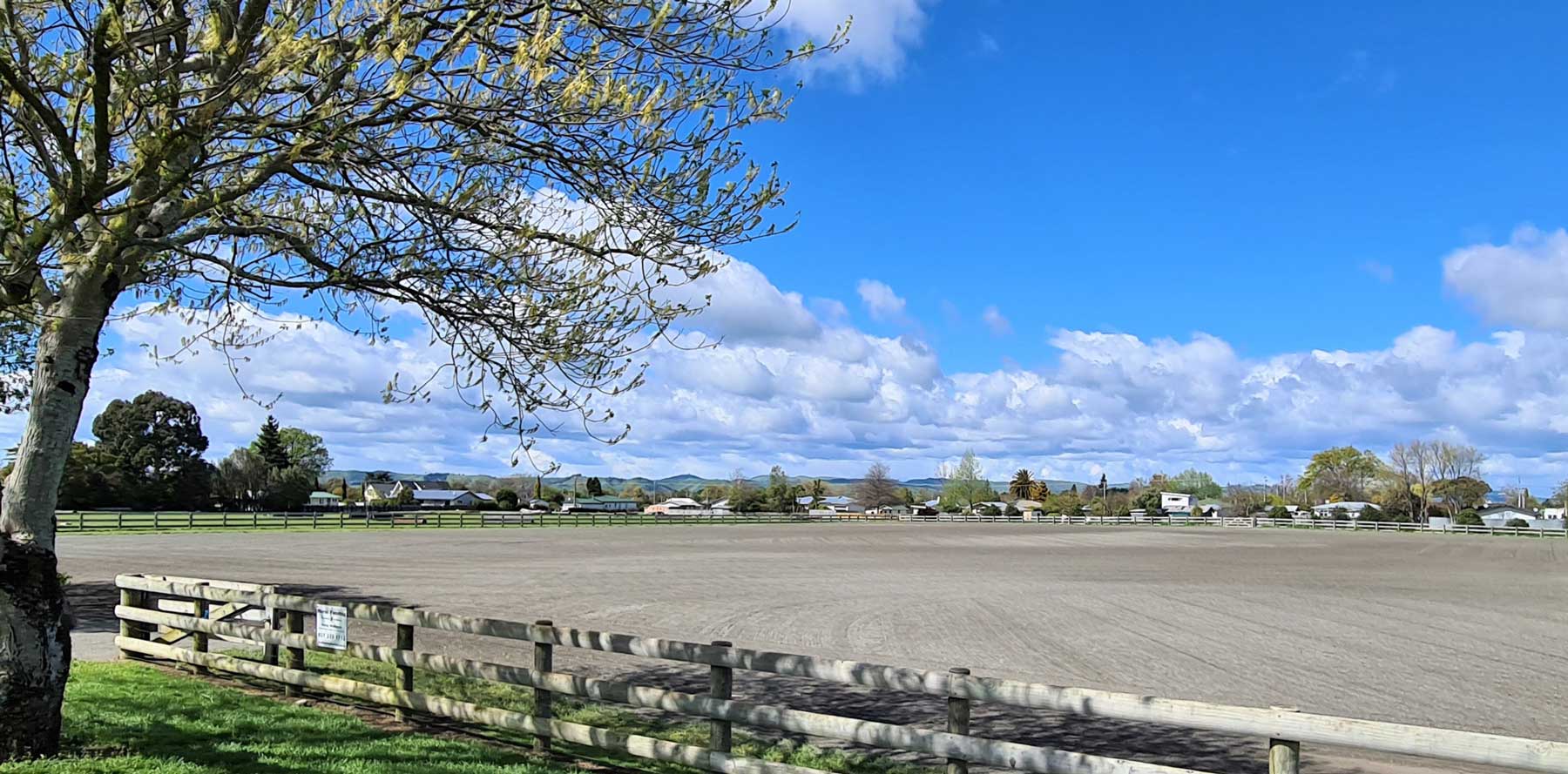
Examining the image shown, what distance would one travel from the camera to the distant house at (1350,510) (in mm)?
107250

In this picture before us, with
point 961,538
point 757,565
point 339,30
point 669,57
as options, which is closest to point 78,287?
point 339,30

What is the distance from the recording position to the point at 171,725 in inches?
322

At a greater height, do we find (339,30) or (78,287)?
(339,30)

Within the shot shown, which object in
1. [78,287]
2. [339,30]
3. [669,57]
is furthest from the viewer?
[669,57]

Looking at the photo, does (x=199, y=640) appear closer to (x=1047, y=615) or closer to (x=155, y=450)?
(x=1047, y=615)

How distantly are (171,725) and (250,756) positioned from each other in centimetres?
143

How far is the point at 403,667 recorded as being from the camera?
9.09m

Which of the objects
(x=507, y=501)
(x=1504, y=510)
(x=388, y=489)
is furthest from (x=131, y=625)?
(x=1504, y=510)

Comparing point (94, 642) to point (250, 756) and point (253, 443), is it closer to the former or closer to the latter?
point (250, 756)

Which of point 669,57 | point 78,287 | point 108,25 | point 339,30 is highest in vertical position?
point 669,57

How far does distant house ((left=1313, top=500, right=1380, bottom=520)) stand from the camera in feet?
352

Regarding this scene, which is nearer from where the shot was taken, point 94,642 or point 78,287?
point 78,287

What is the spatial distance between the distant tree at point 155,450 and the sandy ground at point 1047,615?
1716 inches

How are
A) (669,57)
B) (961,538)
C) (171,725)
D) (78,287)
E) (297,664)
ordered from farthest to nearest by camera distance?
(961,538)
(297,664)
(171,725)
(669,57)
(78,287)
